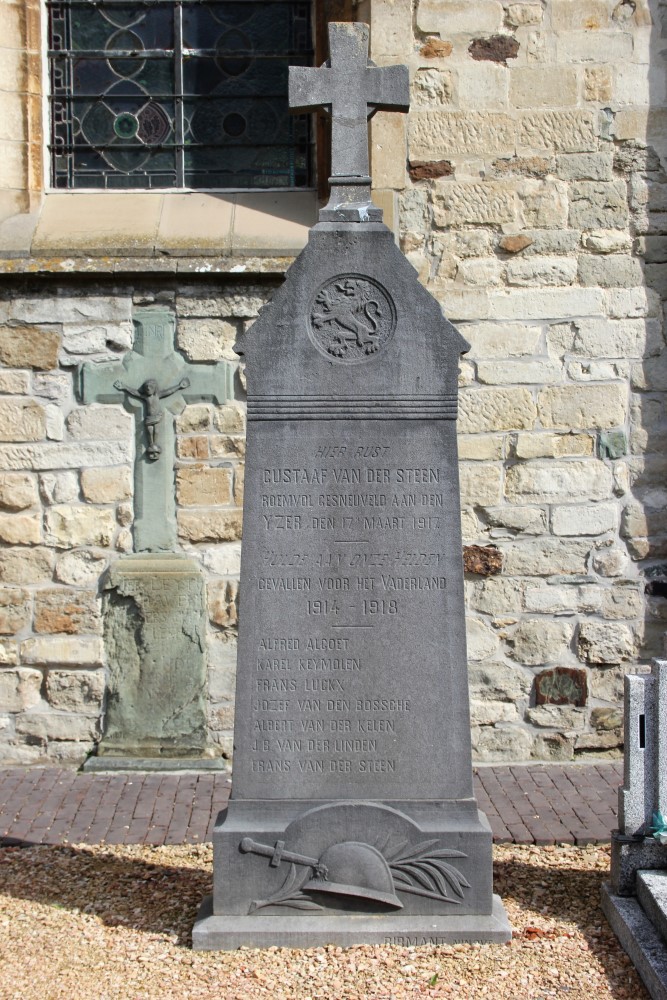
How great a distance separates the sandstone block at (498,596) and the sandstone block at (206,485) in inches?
61.3

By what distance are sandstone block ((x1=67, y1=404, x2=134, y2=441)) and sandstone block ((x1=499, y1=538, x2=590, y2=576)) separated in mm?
2341

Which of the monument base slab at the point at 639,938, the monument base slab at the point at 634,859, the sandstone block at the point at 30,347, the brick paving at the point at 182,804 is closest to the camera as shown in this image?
the monument base slab at the point at 639,938

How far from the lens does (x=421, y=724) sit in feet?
12.9

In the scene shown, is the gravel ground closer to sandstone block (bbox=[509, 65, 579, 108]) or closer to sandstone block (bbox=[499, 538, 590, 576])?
sandstone block (bbox=[499, 538, 590, 576])

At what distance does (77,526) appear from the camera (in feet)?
20.9

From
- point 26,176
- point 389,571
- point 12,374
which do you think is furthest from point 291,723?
point 26,176

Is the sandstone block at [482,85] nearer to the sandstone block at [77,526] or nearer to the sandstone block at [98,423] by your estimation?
the sandstone block at [98,423]

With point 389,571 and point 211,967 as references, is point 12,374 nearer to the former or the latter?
point 389,571

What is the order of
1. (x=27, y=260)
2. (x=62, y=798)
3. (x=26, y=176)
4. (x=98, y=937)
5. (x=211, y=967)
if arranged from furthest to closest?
(x=26, y=176) → (x=27, y=260) → (x=62, y=798) → (x=98, y=937) → (x=211, y=967)

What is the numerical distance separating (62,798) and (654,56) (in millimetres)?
5319

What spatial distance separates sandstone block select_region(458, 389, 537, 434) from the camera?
633 cm

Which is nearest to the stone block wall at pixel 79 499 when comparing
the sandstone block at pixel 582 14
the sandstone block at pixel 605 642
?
the sandstone block at pixel 605 642

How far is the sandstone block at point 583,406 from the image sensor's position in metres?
6.34

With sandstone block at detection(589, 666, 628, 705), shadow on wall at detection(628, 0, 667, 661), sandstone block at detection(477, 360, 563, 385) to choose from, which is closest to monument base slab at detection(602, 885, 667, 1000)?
sandstone block at detection(589, 666, 628, 705)
